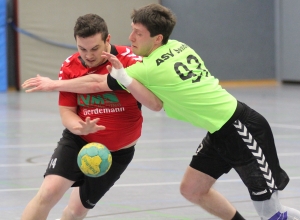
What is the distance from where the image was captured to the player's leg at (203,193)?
5289 mm

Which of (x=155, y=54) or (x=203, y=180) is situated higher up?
(x=155, y=54)

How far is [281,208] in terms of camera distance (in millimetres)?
4875

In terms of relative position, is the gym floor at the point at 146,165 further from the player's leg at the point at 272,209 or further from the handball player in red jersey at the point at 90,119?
the player's leg at the point at 272,209

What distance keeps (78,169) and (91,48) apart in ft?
3.04

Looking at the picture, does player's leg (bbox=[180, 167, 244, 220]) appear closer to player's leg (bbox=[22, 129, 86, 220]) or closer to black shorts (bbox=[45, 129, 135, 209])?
black shorts (bbox=[45, 129, 135, 209])

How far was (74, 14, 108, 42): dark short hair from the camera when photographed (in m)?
4.94

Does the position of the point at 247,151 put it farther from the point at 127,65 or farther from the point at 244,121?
the point at 127,65

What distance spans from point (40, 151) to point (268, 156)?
5.85 meters

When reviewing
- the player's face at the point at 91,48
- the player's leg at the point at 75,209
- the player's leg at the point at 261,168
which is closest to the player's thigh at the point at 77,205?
the player's leg at the point at 75,209

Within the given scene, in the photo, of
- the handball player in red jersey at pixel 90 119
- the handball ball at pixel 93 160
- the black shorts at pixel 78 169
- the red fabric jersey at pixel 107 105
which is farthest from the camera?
the red fabric jersey at pixel 107 105

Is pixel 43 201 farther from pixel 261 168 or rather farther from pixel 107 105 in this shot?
pixel 261 168

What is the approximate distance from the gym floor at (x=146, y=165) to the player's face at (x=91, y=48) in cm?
190

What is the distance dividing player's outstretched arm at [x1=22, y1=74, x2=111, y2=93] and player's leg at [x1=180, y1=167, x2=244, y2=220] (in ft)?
3.23

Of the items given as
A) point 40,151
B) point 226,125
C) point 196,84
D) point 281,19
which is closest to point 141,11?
point 196,84
